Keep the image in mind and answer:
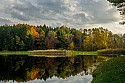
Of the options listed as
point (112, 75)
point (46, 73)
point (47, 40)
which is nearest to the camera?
point (112, 75)

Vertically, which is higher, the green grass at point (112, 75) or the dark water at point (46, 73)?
the green grass at point (112, 75)

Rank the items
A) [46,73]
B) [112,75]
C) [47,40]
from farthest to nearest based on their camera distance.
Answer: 1. [47,40]
2. [46,73]
3. [112,75]

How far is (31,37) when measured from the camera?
447 feet

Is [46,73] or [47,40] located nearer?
[46,73]

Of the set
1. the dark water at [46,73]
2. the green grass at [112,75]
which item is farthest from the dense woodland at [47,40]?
the green grass at [112,75]

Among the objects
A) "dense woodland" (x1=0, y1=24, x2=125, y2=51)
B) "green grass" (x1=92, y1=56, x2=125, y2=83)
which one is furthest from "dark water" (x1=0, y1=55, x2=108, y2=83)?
"dense woodland" (x1=0, y1=24, x2=125, y2=51)

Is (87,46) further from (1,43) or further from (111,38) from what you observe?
(1,43)

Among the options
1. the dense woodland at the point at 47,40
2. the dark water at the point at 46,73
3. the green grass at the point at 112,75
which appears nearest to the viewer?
the green grass at the point at 112,75

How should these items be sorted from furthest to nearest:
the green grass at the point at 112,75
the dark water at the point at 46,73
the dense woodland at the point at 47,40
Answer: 1. the dense woodland at the point at 47,40
2. the dark water at the point at 46,73
3. the green grass at the point at 112,75

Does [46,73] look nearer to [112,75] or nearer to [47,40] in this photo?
[112,75]

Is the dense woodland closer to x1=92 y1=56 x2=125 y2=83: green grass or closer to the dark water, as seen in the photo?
the dark water

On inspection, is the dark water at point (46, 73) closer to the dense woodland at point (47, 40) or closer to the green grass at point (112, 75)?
the green grass at point (112, 75)

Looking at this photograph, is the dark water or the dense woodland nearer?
the dark water

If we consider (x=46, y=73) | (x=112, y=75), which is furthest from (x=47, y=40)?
(x=112, y=75)
